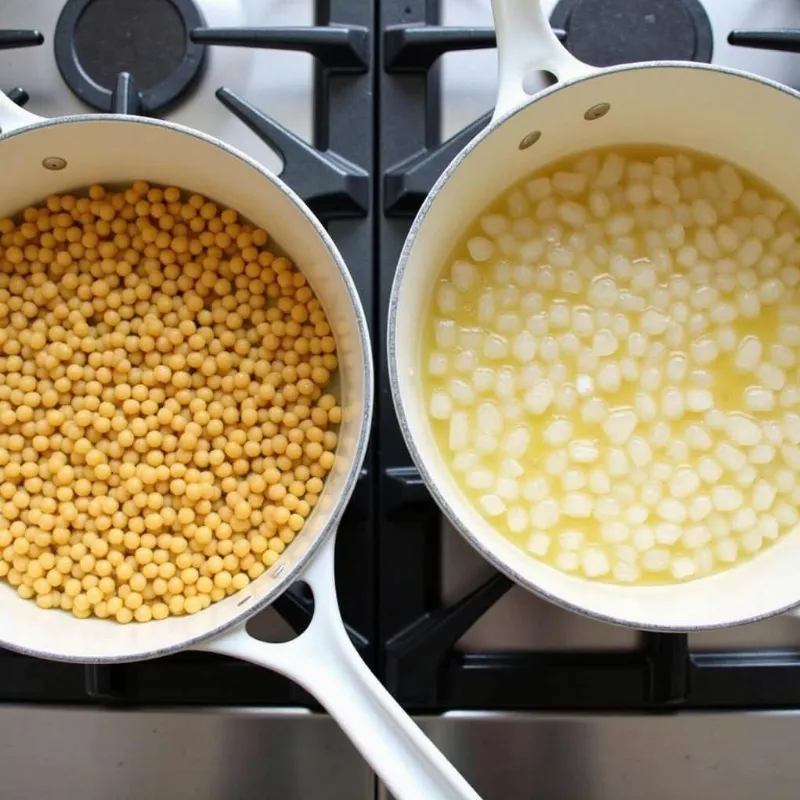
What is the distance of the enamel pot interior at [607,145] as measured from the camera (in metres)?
0.74

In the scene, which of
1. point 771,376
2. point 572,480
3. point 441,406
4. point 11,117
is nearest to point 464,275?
point 441,406

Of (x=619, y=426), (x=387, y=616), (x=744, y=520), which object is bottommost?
(x=387, y=616)

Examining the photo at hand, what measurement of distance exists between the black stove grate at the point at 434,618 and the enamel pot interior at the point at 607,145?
5 centimetres

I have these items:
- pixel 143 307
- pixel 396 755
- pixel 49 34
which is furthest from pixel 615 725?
pixel 49 34

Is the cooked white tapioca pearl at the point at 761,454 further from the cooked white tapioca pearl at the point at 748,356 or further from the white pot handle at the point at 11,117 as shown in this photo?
the white pot handle at the point at 11,117

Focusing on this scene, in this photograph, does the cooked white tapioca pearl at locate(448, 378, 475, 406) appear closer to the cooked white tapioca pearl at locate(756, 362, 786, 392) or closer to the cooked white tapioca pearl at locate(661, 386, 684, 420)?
the cooked white tapioca pearl at locate(661, 386, 684, 420)

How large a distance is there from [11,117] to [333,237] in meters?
0.31

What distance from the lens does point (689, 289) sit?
89cm

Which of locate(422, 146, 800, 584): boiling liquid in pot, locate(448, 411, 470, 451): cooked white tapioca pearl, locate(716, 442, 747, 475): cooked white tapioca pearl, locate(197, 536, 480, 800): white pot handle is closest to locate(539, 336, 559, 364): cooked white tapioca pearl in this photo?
locate(422, 146, 800, 584): boiling liquid in pot

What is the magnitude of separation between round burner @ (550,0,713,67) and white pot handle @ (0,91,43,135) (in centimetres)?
54

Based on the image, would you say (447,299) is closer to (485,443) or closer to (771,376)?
(485,443)

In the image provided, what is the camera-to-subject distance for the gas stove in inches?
34.1

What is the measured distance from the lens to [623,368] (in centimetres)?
88

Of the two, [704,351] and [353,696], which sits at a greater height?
[704,351]
